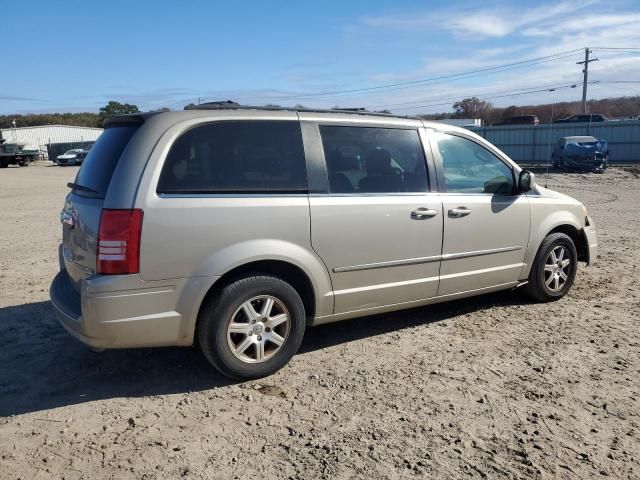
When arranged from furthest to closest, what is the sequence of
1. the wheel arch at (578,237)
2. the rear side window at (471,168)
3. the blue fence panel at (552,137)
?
the blue fence panel at (552,137), the wheel arch at (578,237), the rear side window at (471,168)

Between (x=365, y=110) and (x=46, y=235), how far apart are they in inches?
297

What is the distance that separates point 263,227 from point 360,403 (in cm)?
136

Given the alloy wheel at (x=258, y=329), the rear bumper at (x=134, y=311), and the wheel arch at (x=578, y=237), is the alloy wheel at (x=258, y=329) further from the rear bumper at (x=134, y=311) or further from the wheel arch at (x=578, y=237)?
the wheel arch at (x=578, y=237)

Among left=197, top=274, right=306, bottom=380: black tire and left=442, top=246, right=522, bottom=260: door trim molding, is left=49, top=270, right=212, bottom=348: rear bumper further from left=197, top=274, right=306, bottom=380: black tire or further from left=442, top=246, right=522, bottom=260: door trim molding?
left=442, top=246, right=522, bottom=260: door trim molding

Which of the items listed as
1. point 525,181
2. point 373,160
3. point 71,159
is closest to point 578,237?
point 525,181

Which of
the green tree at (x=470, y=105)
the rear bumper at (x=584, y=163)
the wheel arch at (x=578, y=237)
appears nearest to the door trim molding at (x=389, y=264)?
the wheel arch at (x=578, y=237)

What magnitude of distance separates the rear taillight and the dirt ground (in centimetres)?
96

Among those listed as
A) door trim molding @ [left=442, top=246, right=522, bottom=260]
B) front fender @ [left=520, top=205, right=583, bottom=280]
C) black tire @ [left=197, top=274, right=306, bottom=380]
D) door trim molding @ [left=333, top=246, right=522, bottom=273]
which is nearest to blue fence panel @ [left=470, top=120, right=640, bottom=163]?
front fender @ [left=520, top=205, right=583, bottom=280]

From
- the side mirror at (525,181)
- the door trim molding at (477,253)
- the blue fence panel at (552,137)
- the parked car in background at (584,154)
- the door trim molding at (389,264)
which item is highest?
the blue fence panel at (552,137)

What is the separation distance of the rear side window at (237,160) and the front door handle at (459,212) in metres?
1.43

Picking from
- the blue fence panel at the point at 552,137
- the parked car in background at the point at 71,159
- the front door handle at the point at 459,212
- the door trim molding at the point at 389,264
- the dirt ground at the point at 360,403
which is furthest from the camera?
the parked car in background at the point at 71,159

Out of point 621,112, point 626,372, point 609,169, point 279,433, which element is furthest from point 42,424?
point 621,112

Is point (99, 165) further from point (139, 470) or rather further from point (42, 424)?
point (139, 470)

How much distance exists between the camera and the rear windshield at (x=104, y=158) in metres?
3.71
